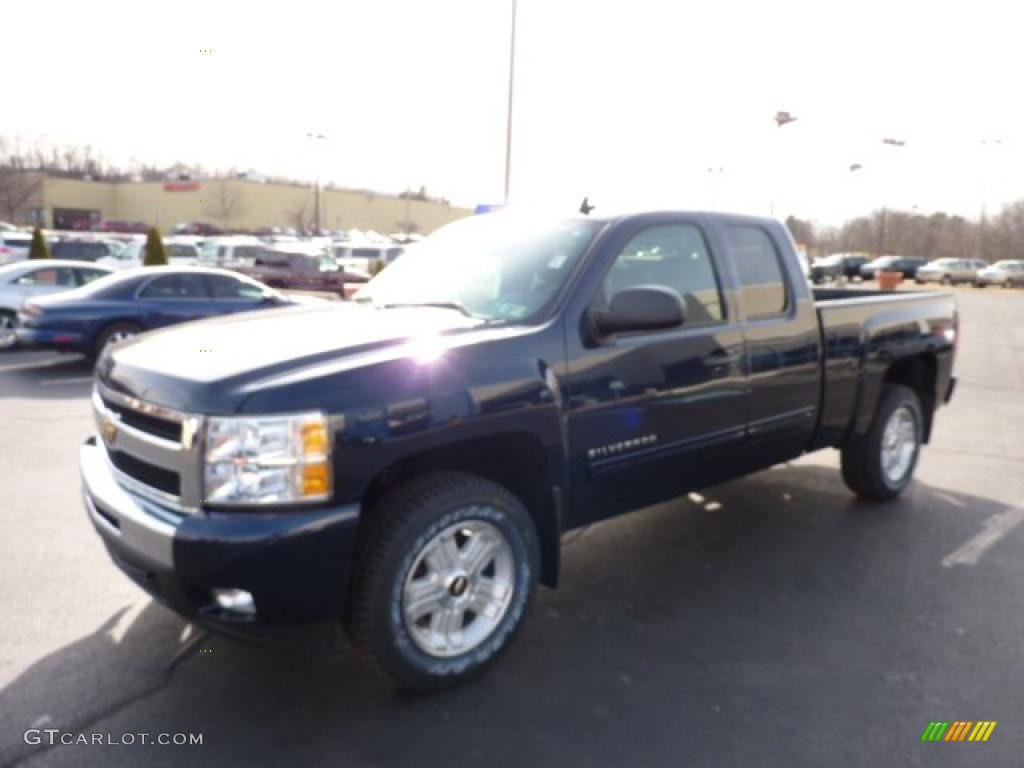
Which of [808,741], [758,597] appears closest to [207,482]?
[808,741]

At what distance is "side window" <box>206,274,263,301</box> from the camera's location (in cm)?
1241

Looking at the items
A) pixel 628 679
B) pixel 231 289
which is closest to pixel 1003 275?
pixel 231 289

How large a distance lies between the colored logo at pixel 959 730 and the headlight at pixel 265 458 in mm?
2389

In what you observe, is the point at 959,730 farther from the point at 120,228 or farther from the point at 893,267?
the point at 120,228

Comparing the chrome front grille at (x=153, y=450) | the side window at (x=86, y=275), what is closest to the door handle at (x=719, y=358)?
the chrome front grille at (x=153, y=450)

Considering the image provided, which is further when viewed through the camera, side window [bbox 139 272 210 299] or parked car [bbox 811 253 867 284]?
parked car [bbox 811 253 867 284]

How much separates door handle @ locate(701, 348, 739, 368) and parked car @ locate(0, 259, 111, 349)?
1232cm

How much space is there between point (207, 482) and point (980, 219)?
242 feet

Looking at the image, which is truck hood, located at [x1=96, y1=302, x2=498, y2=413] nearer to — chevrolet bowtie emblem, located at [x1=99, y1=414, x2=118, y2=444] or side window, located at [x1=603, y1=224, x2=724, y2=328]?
chevrolet bowtie emblem, located at [x1=99, y1=414, x2=118, y2=444]

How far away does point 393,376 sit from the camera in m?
3.09

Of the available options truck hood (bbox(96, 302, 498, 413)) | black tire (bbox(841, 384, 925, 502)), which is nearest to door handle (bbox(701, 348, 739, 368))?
truck hood (bbox(96, 302, 498, 413))

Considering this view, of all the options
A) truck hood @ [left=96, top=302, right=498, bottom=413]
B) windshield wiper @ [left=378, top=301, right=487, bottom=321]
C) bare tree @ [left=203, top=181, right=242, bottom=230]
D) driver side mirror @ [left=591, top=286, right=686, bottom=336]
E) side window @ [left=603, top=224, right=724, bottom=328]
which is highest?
bare tree @ [left=203, top=181, right=242, bottom=230]

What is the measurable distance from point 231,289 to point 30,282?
3.54 m

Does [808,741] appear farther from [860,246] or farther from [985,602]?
[860,246]
